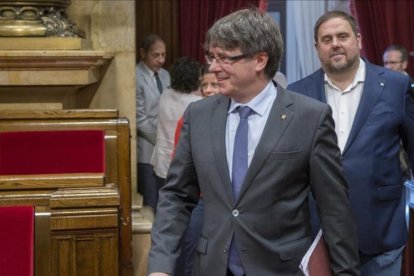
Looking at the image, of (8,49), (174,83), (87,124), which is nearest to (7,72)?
(8,49)

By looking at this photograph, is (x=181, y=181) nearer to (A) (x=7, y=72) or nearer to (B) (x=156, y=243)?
(B) (x=156, y=243)

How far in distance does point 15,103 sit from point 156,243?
8.68 feet

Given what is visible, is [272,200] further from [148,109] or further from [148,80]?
[148,80]

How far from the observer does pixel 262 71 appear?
2727 millimetres

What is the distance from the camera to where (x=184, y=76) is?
251 inches

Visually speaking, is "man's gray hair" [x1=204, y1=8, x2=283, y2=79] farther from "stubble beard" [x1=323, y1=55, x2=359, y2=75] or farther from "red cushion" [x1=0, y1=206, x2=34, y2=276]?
"stubble beard" [x1=323, y1=55, x2=359, y2=75]

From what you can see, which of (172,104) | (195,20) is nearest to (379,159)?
(172,104)

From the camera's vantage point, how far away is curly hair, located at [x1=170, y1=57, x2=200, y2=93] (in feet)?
20.9

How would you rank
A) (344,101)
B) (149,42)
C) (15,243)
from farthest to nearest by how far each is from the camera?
(149,42) < (344,101) < (15,243)

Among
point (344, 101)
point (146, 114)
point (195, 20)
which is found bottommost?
point (146, 114)

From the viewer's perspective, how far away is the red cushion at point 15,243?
3.00 m

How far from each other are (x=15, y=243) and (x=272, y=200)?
94 cm

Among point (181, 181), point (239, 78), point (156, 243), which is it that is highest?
point (239, 78)

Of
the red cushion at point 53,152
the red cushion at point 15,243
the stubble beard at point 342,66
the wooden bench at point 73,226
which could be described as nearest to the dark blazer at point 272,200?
the wooden bench at point 73,226
